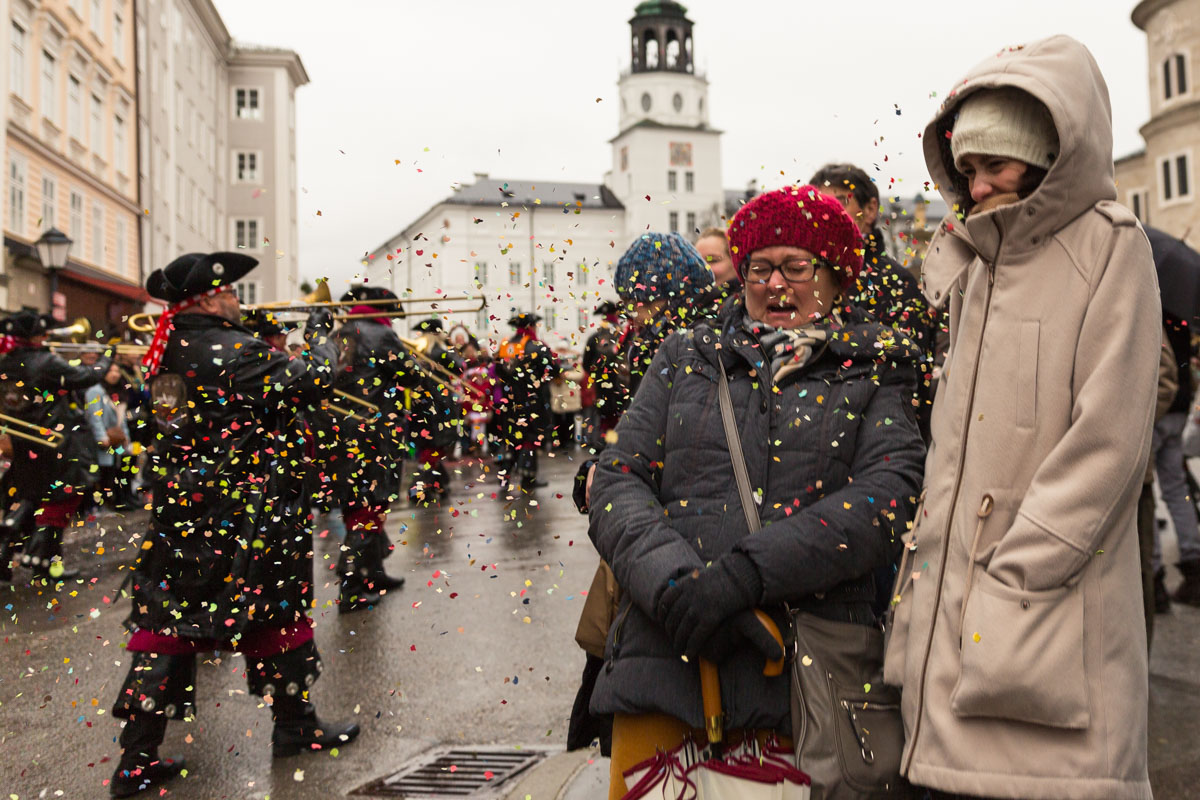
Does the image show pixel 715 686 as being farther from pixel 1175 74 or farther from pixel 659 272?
pixel 1175 74

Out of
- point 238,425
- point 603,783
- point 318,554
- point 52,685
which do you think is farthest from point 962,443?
point 318,554

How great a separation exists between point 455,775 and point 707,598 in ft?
7.88

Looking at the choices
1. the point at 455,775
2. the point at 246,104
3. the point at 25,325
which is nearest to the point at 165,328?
the point at 455,775

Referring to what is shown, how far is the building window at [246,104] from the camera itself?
49844 millimetres

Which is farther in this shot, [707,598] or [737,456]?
[737,456]

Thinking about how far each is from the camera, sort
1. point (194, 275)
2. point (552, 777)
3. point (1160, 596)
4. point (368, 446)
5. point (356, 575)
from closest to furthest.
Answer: point (552, 777) → point (194, 275) → point (1160, 596) → point (356, 575) → point (368, 446)

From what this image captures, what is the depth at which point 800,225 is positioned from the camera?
282 centimetres

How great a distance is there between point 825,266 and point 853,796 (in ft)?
4.38

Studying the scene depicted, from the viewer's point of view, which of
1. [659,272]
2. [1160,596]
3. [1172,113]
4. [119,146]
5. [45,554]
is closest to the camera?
[659,272]

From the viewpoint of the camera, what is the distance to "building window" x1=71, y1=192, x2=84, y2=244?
27.6 metres

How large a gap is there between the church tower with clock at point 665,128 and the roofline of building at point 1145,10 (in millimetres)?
42911

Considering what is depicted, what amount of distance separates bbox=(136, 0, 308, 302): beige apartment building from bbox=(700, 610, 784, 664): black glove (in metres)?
32.0

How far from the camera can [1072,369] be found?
2.29 metres

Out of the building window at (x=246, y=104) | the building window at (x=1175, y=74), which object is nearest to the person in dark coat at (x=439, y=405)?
the building window at (x=1175, y=74)
